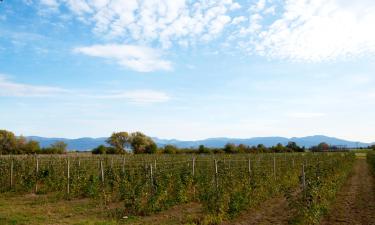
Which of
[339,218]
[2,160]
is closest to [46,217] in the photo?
[339,218]

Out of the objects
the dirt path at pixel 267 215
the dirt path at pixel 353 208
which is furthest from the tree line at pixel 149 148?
the dirt path at pixel 267 215

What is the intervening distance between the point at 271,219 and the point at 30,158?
1710cm

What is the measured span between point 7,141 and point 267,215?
78.8 metres

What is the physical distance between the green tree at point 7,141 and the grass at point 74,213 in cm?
6719

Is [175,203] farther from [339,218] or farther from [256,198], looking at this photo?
[339,218]

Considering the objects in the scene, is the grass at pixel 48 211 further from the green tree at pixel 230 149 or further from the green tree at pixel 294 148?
the green tree at pixel 294 148

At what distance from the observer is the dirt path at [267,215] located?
1137cm

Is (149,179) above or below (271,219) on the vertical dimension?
above

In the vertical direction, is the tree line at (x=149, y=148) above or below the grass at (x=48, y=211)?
above

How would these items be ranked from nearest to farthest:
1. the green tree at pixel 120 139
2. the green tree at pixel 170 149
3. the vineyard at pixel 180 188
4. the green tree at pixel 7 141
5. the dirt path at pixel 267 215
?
1. the dirt path at pixel 267 215
2. the vineyard at pixel 180 188
3. the green tree at pixel 7 141
4. the green tree at pixel 170 149
5. the green tree at pixel 120 139

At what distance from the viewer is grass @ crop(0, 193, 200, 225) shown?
1145 cm

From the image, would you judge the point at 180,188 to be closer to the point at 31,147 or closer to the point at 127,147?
the point at 31,147

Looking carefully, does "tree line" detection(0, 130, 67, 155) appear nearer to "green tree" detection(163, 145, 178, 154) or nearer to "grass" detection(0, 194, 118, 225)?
"green tree" detection(163, 145, 178, 154)

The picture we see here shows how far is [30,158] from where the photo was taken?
76.8 feet
